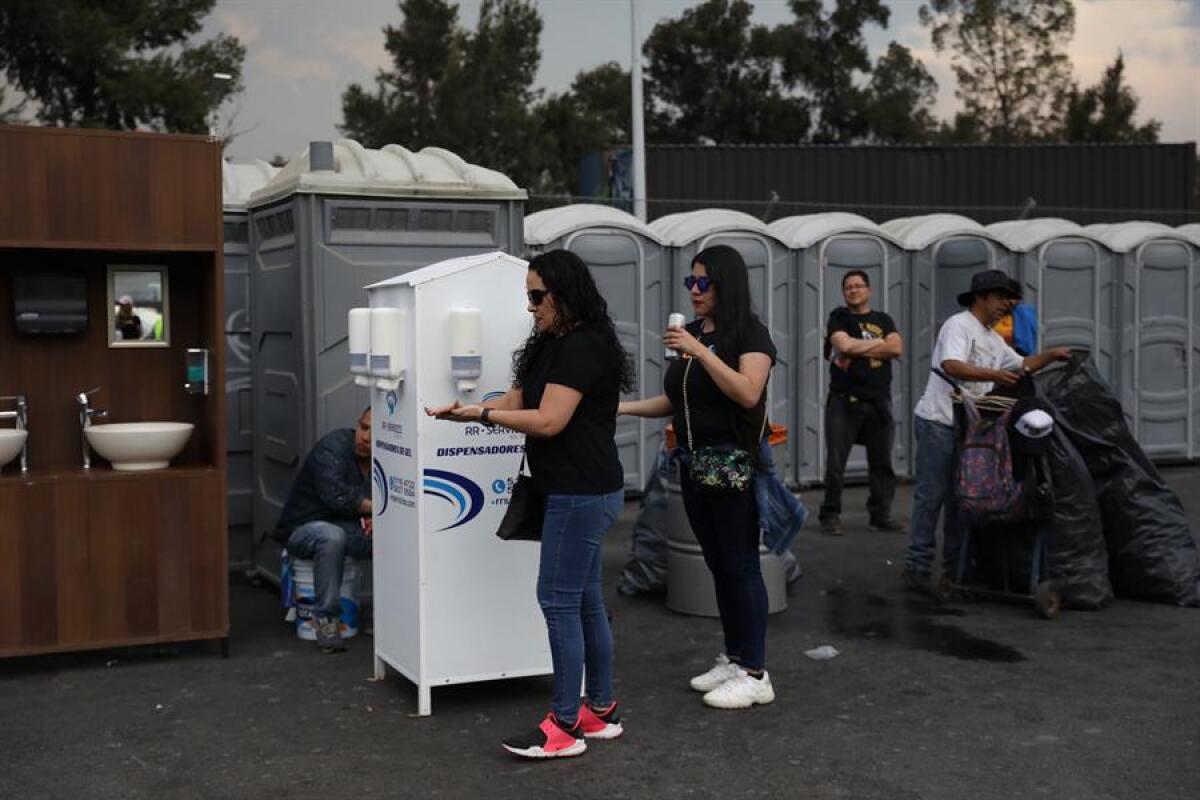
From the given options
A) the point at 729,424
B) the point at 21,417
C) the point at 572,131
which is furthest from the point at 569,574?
the point at 572,131

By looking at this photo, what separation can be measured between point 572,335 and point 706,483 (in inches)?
35.1

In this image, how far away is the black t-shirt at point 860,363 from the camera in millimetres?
9164

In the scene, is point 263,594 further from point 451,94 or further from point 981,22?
point 981,22

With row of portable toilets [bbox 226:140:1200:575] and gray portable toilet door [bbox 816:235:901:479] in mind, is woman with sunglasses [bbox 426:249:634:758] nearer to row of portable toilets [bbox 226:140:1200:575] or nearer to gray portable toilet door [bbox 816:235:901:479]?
row of portable toilets [bbox 226:140:1200:575]

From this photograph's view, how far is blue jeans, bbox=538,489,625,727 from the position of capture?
4.79 m

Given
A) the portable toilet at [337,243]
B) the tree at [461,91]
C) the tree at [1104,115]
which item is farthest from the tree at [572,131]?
the portable toilet at [337,243]

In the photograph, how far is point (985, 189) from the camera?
89.1 ft

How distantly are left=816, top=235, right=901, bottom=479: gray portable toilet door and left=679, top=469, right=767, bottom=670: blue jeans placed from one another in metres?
6.02

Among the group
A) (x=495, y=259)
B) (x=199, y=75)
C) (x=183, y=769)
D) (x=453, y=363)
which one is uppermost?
(x=199, y=75)

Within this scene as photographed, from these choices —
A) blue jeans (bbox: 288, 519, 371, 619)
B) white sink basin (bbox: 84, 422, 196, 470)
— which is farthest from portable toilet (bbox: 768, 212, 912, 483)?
white sink basin (bbox: 84, 422, 196, 470)

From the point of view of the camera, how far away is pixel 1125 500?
7.40 metres

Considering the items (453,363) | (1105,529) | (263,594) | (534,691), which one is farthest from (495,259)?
(1105,529)

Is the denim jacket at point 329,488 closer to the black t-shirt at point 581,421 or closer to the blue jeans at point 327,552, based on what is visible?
the blue jeans at point 327,552

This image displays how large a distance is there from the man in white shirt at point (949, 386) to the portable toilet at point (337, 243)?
7.84 feet
